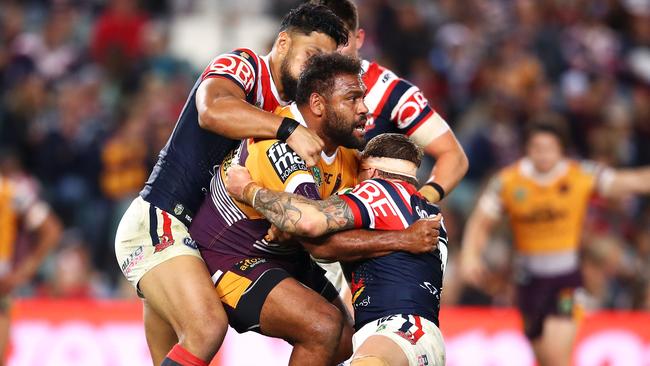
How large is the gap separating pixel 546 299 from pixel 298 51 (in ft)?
14.6

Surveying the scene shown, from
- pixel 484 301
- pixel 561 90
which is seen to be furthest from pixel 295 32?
pixel 561 90

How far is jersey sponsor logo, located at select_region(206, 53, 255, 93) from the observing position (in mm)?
6789

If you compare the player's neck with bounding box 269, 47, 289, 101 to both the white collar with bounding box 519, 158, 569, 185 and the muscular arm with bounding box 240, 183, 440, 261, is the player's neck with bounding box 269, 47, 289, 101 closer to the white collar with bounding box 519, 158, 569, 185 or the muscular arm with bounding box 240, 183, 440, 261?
the muscular arm with bounding box 240, 183, 440, 261

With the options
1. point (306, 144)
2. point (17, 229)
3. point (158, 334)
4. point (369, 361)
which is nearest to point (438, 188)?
point (306, 144)

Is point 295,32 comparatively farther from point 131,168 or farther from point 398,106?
point 131,168

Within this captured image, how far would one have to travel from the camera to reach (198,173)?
698 centimetres

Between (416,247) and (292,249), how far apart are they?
82 centimetres

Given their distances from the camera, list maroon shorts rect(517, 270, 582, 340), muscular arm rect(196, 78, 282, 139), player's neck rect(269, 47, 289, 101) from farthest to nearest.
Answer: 1. maroon shorts rect(517, 270, 582, 340)
2. player's neck rect(269, 47, 289, 101)
3. muscular arm rect(196, 78, 282, 139)

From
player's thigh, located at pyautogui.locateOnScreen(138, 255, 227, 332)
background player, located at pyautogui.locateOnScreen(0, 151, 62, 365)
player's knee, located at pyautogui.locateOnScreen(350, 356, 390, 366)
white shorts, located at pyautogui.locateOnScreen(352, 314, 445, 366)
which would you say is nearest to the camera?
player's knee, located at pyautogui.locateOnScreen(350, 356, 390, 366)

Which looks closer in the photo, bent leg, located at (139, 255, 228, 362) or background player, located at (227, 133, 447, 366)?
background player, located at (227, 133, 447, 366)

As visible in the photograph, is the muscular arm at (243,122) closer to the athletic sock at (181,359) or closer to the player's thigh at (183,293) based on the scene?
the player's thigh at (183,293)

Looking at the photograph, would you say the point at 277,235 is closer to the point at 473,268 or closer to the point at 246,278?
the point at 246,278

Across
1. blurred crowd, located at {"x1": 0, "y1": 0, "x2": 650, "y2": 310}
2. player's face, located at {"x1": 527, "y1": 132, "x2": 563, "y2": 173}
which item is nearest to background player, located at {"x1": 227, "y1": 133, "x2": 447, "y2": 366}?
player's face, located at {"x1": 527, "y1": 132, "x2": 563, "y2": 173}

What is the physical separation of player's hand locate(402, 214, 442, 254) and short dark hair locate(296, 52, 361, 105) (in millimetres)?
896
